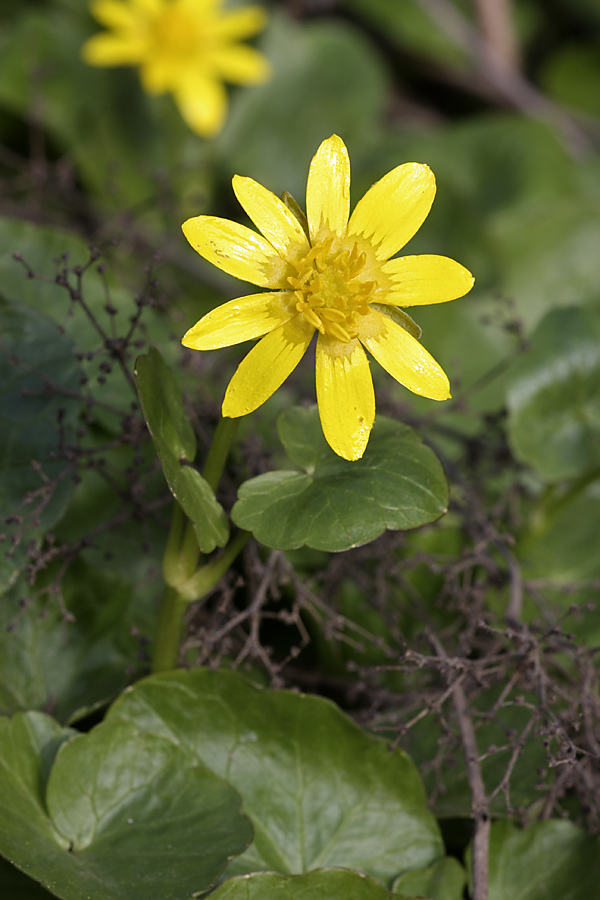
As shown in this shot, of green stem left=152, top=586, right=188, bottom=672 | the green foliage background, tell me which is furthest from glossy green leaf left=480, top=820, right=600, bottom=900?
green stem left=152, top=586, right=188, bottom=672

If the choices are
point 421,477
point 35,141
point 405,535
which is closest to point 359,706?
point 405,535

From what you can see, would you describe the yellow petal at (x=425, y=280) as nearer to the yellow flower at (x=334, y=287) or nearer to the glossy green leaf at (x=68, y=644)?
the yellow flower at (x=334, y=287)

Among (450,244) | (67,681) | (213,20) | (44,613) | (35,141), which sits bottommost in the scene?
(67,681)

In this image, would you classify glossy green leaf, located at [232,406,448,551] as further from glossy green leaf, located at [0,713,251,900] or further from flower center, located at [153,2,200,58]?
flower center, located at [153,2,200,58]

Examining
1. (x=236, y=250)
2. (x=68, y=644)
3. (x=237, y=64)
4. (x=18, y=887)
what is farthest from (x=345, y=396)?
(x=237, y=64)

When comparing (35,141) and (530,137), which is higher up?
(35,141)

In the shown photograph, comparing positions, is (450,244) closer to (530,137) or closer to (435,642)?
(530,137)
